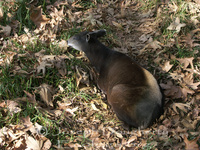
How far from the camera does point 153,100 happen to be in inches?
150

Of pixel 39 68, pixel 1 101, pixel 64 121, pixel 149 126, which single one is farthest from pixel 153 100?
pixel 1 101

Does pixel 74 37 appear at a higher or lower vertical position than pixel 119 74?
higher

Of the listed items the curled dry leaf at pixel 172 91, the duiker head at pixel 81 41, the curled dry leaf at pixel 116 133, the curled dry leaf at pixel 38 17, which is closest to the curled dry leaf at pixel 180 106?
the curled dry leaf at pixel 172 91

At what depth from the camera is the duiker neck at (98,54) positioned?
5043 mm

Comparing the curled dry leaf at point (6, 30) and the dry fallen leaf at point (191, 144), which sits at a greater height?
the curled dry leaf at point (6, 30)

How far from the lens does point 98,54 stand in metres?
5.10

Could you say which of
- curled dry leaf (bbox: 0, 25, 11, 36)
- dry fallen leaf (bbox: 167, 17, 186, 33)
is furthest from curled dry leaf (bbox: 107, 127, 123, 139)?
curled dry leaf (bbox: 0, 25, 11, 36)

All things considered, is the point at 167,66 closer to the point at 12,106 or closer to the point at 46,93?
the point at 46,93

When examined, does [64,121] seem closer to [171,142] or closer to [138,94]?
[138,94]

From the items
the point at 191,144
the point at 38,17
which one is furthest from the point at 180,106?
the point at 38,17

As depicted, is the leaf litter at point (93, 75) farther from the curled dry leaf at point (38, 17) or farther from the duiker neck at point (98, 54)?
the duiker neck at point (98, 54)

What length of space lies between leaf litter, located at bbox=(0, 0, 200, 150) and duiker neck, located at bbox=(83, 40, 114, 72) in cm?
30

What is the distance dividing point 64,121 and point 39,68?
1259 mm

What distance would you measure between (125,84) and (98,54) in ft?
4.04
